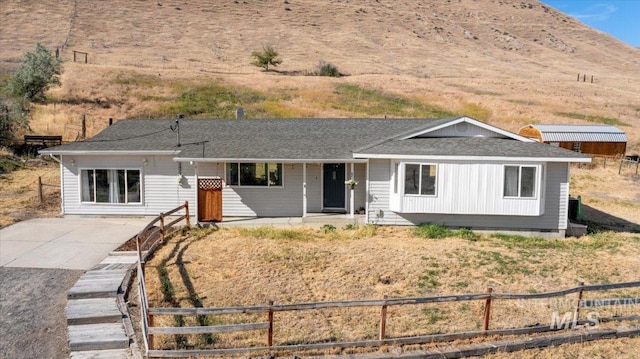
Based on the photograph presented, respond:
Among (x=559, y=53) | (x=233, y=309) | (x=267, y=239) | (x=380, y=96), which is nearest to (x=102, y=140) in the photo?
(x=267, y=239)

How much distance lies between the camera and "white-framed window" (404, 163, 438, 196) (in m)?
16.5

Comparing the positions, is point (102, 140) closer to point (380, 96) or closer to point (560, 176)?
point (560, 176)

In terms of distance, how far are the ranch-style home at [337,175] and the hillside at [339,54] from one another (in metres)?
21.6

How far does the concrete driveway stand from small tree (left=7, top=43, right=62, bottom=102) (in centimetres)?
2905

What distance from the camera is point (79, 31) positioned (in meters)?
74.7

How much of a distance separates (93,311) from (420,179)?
36.9 ft

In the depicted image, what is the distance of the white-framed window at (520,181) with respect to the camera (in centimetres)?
1603

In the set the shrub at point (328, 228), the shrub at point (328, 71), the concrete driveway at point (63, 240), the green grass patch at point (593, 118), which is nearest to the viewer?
the concrete driveway at point (63, 240)

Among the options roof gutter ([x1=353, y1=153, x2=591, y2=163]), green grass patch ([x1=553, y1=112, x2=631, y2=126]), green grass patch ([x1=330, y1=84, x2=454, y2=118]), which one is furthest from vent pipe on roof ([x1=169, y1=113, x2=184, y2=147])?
green grass patch ([x1=553, y1=112, x2=631, y2=126])

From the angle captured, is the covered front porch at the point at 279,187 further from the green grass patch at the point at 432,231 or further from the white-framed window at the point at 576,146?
the white-framed window at the point at 576,146

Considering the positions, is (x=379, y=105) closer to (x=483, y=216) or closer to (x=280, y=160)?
(x=483, y=216)

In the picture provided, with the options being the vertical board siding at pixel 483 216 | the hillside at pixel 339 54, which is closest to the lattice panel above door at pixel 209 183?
the vertical board siding at pixel 483 216

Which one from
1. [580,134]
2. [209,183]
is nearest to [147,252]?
[209,183]

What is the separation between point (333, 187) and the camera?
18891mm
